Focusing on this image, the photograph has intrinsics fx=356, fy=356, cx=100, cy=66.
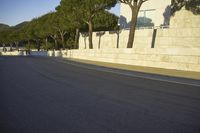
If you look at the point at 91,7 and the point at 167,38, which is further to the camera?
the point at 91,7

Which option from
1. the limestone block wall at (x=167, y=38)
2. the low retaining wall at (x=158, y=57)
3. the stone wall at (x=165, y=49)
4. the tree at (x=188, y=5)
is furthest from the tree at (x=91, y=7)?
the tree at (x=188, y=5)

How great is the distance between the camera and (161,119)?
6.98m

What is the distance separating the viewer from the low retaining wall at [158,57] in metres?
21.3

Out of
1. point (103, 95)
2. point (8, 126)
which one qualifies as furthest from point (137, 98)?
point (8, 126)

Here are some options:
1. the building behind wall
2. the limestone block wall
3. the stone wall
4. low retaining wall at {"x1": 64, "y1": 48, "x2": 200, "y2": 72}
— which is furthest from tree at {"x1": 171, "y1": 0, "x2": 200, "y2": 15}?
the building behind wall

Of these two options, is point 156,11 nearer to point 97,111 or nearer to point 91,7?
point 91,7

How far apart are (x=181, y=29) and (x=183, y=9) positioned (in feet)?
6.72

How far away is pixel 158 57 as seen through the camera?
24.5 metres

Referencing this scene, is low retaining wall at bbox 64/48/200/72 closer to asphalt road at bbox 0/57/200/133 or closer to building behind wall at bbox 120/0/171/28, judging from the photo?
asphalt road at bbox 0/57/200/133

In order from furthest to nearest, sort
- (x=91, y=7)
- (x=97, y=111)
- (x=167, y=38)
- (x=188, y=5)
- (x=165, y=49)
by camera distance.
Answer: (x=91, y=7)
(x=167, y=38)
(x=188, y=5)
(x=165, y=49)
(x=97, y=111)

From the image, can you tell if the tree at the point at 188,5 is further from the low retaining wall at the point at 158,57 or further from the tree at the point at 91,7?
the tree at the point at 91,7

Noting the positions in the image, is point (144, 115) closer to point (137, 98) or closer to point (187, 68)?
point (137, 98)

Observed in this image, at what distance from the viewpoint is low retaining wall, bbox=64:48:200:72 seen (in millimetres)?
21312

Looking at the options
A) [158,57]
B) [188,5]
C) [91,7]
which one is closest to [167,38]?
[188,5]
